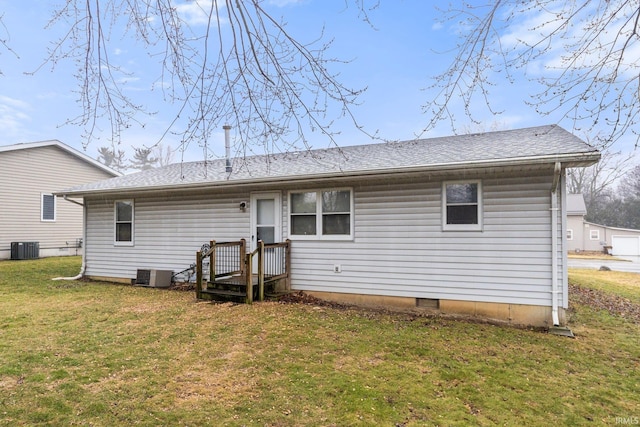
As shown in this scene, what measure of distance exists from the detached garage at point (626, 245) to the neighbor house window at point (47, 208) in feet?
106

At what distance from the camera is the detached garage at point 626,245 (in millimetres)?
22641

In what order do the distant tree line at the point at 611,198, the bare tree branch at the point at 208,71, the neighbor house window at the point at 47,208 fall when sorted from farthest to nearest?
the distant tree line at the point at 611,198 < the neighbor house window at the point at 47,208 < the bare tree branch at the point at 208,71

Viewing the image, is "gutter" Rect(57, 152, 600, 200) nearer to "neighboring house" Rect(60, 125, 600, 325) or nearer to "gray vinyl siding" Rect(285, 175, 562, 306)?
"neighboring house" Rect(60, 125, 600, 325)

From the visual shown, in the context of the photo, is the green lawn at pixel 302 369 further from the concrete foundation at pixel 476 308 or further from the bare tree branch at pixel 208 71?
the bare tree branch at pixel 208 71

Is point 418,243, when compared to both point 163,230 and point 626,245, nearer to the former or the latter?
point 163,230

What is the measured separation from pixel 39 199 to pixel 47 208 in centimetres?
56

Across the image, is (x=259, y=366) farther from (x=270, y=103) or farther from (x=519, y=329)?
(x=519, y=329)

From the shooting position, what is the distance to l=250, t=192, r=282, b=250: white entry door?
784 centimetres

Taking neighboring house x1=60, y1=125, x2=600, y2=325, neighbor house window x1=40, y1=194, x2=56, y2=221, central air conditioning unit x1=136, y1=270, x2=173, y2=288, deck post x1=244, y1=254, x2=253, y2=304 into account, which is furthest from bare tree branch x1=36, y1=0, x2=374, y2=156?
neighbor house window x1=40, y1=194, x2=56, y2=221

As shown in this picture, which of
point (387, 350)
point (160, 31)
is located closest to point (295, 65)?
point (160, 31)

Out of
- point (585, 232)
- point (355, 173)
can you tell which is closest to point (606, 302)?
point (355, 173)

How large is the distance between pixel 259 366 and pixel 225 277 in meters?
4.03

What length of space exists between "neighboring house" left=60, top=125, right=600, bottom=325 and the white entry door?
1.2 inches

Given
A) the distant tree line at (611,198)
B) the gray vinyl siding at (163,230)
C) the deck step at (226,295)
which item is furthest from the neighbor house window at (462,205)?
the distant tree line at (611,198)
